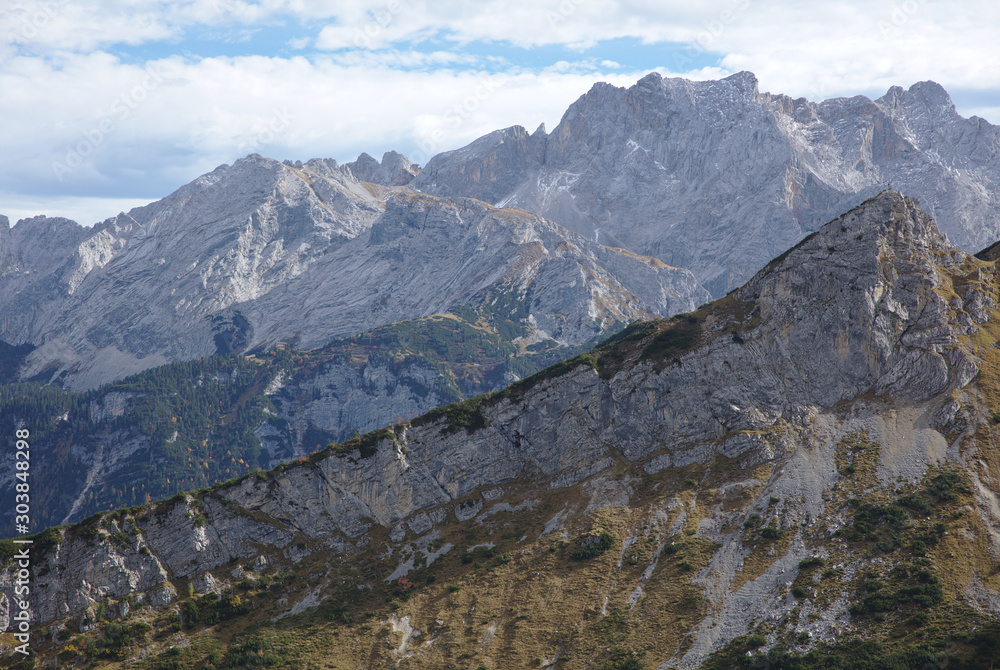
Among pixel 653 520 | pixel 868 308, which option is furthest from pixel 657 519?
pixel 868 308

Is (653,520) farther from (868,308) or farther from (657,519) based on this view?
(868,308)

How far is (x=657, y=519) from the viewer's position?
Result: 114 m

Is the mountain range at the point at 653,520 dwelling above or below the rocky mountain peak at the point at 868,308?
below

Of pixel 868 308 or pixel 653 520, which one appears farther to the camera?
pixel 868 308

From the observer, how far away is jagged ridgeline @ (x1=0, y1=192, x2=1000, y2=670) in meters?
94.4

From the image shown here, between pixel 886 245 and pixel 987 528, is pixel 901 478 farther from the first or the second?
pixel 886 245

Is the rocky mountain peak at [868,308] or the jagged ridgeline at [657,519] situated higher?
the rocky mountain peak at [868,308]

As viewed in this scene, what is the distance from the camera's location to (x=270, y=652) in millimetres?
100000

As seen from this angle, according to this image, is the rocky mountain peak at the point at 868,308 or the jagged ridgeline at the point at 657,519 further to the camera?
the rocky mountain peak at the point at 868,308

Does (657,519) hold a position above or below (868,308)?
below

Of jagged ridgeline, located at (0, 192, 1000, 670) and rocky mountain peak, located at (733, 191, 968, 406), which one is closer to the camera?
jagged ridgeline, located at (0, 192, 1000, 670)

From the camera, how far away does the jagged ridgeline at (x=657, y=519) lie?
94375mm

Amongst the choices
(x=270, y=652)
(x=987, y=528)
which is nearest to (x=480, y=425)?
(x=270, y=652)

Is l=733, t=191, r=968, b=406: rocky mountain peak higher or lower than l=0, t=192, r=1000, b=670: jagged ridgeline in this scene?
higher
